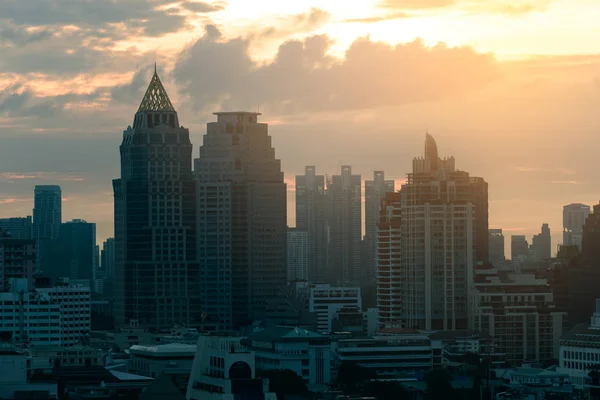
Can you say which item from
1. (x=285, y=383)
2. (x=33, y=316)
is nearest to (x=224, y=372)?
(x=285, y=383)

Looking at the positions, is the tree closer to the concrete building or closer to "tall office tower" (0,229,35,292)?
the concrete building

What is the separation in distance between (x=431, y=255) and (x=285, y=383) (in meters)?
66.2

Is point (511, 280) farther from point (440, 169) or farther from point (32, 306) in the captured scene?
point (32, 306)

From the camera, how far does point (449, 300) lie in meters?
182

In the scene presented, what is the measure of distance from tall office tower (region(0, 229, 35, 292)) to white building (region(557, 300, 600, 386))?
6546 cm

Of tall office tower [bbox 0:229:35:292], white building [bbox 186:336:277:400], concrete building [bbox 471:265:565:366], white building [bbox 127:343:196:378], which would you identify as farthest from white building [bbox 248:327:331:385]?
tall office tower [bbox 0:229:35:292]

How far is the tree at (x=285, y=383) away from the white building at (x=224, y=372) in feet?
74.4

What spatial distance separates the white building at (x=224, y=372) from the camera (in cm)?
8519

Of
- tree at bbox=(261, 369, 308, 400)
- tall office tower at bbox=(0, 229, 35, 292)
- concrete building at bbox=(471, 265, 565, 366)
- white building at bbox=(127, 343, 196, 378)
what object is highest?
tall office tower at bbox=(0, 229, 35, 292)

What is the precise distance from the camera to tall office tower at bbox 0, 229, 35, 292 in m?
194

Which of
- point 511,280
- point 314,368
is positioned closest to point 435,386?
point 314,368

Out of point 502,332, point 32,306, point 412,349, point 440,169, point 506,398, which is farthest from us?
point 440,169

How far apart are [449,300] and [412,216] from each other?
10031mm

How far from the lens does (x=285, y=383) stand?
120 m
